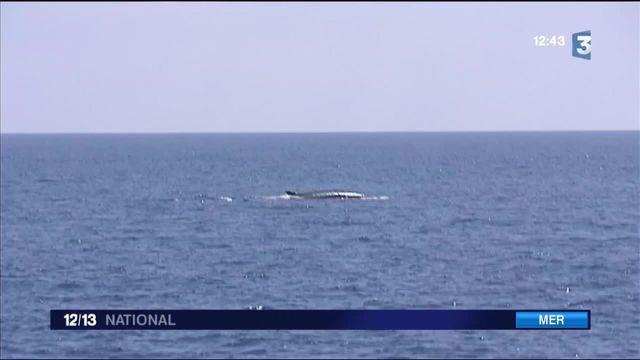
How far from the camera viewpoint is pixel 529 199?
112m

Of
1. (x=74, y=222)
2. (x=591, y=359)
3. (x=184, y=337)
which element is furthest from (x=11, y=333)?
(x=74, y=222)

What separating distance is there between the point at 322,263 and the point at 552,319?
38.2m

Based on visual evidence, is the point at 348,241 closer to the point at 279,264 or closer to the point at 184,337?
the point at 279,264

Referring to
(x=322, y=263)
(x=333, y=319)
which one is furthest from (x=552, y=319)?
(x=322, y=263)

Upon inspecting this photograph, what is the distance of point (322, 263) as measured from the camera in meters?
64.2

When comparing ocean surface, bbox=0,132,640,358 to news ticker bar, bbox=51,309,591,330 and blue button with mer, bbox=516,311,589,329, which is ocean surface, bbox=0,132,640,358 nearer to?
news ticker bar, bbox=51,309,591,330

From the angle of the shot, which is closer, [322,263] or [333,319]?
[333,319]

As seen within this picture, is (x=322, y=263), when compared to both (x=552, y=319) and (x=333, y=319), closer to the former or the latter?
(x=333, y=319)

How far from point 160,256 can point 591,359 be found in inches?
1315

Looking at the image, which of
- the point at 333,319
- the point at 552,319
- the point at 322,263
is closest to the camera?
the point at 333,319

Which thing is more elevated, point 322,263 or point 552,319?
point 552,319

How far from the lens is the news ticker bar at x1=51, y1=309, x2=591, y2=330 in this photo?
25.5 meters

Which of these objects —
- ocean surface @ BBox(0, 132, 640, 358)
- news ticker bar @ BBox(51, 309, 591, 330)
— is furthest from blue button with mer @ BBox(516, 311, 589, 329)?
ocean surface @ BBox(0, 132, 640, 358)

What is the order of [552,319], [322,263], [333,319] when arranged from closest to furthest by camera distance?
[333,319]
[552,319]
[322,263]
